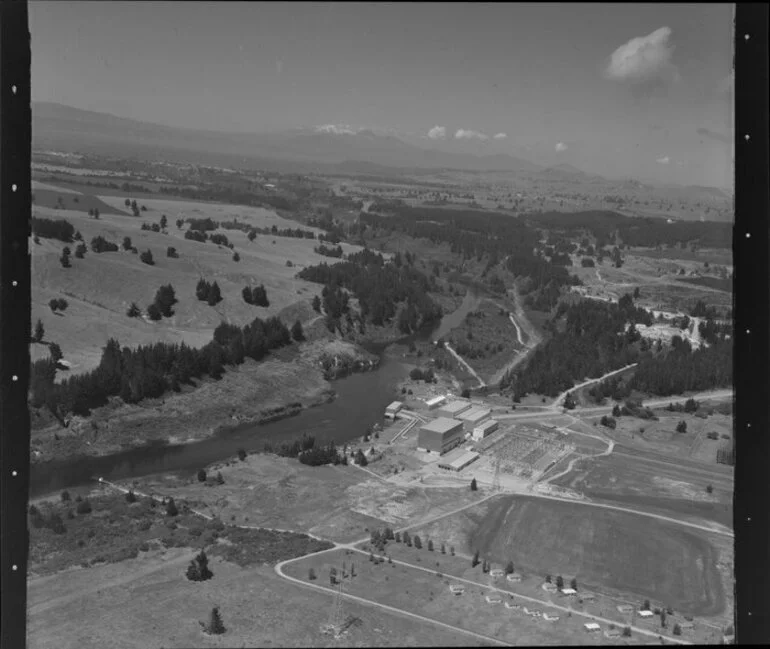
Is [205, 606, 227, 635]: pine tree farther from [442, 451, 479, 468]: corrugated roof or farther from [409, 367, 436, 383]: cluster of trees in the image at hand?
[409, 367, 436, 383]: cluster of trees

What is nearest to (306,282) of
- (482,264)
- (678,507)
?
(482,264)

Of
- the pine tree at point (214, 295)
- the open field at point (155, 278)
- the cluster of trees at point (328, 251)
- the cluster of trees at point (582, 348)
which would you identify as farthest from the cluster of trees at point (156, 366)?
the cluster of trees at point (328, 251)

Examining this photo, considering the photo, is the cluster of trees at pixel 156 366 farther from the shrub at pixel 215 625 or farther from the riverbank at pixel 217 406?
the shrub at pixel 215 625

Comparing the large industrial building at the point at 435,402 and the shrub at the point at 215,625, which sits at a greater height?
the shrub at the point at 215,625

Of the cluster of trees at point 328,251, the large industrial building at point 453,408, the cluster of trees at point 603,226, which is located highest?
the cluster of trees at point 603,226

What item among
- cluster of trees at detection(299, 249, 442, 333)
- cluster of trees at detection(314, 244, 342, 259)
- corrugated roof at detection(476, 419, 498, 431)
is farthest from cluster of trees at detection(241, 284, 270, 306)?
corrugated roof at detection(476, 419, 498, 431)
